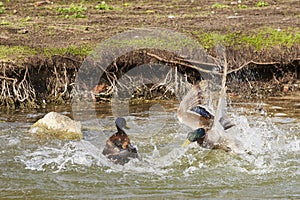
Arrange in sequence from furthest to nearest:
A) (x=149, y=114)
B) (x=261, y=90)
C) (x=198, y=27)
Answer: (x=198, y=27) → (x=261, y=90) → (x=149, y=114)

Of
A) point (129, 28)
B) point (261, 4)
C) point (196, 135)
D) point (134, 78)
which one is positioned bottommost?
point (134, 78)

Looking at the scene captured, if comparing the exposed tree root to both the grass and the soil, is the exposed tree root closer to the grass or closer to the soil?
the soil

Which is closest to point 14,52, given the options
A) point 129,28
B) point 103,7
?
point 129,28

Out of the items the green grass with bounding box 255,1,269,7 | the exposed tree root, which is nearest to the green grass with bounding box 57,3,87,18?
the exposed tree root

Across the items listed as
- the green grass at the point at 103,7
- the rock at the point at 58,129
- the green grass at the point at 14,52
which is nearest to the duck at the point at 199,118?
the rock at the point at 58,129

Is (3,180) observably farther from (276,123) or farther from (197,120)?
(276,123)

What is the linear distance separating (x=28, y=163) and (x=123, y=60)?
384 cm

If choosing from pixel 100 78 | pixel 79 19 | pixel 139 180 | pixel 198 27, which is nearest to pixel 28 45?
pixel 100 78

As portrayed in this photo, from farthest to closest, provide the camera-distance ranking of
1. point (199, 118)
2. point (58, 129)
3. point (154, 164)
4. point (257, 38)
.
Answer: point (257, 38) < point (58, 129) < point (199, 118) < point (154, 164)

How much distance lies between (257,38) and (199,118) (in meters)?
4.97

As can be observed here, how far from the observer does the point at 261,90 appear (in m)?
11.9

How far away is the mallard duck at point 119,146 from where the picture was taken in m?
Answer: 7.60

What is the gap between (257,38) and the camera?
12906 millimetres

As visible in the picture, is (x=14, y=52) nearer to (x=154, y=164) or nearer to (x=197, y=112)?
(x=197, y=112)
